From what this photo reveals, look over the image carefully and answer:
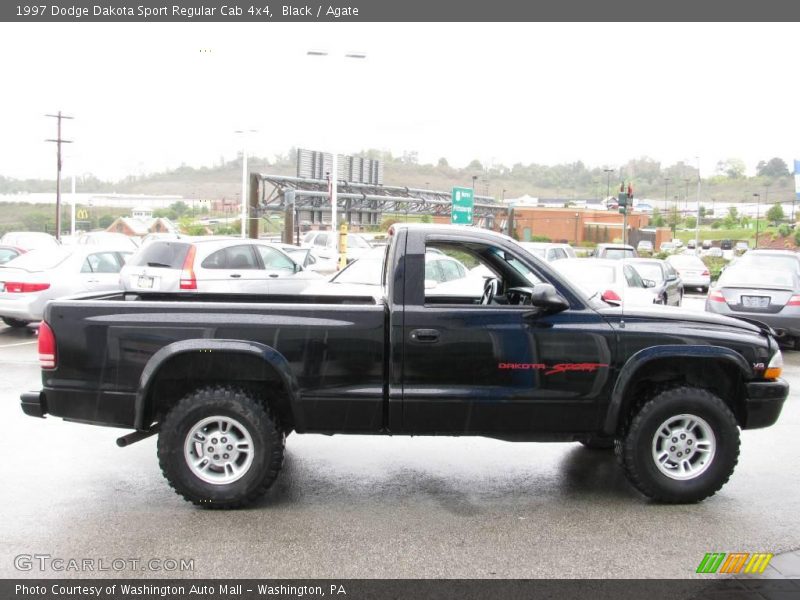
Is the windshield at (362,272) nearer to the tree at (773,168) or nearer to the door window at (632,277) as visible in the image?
the door window at (632,277)

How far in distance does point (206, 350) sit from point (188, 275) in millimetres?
8400

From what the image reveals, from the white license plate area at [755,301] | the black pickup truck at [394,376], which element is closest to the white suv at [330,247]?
the white license plate area at [755,301]

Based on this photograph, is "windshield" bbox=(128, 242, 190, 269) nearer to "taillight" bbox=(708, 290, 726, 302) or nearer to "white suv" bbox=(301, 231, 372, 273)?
"taillight" bbox=(708, 290, 726, 302)

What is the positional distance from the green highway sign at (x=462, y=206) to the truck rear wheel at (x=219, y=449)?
2140cm

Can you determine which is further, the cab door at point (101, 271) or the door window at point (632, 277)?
the door window at point (632, 277)

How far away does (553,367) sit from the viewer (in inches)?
220

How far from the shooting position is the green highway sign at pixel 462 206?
26.6 m

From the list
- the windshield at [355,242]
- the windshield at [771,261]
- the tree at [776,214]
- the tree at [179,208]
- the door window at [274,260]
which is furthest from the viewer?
the tree at [776,214]

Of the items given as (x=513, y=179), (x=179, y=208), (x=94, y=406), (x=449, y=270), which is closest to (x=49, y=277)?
(x=449, y=270)

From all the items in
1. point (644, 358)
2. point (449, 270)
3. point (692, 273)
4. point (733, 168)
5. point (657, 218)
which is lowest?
point (692, 273)

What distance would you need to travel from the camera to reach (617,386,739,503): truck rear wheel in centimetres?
564

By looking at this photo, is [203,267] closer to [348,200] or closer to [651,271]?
[651,271]

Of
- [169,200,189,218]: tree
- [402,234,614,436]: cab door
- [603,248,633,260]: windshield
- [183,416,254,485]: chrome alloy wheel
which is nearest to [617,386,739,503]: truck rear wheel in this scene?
[402,234,614,436]: cab door
